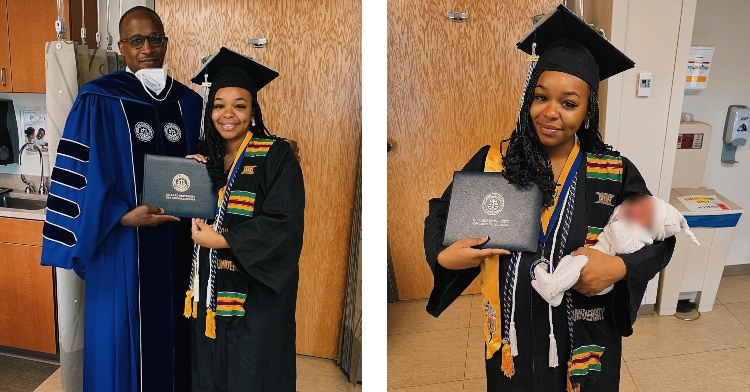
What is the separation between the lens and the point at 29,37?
6.52ft

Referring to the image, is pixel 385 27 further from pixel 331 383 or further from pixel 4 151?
pixel 4 151

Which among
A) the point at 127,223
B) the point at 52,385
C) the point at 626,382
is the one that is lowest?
the point at 52,385

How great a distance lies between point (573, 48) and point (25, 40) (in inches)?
78.9

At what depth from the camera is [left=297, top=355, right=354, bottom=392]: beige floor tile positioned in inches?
54.1

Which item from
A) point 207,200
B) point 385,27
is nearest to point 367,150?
point 385,27

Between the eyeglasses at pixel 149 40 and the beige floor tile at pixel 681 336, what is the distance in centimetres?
166

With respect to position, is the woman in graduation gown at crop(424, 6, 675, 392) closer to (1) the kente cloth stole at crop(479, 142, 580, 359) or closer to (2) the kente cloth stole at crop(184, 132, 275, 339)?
(1) the kente cloth stole at crop(479, 142, 580, 359)

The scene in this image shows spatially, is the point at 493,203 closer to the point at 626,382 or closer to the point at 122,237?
the point at 122,237

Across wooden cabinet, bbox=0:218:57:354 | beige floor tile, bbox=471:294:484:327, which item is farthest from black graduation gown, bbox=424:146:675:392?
wooden cabinet, bbox=0:218:57:354

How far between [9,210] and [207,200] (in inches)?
58.8

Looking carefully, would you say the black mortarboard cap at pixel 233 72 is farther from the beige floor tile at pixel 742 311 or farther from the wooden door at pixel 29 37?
the beige floor tile at pixel 742 311

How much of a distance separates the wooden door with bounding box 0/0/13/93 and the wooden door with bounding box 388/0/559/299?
1647 mm

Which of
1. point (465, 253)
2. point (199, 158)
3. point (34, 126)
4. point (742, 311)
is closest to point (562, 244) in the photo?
point (465, 253)

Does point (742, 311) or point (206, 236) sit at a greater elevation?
point (206, 236)
